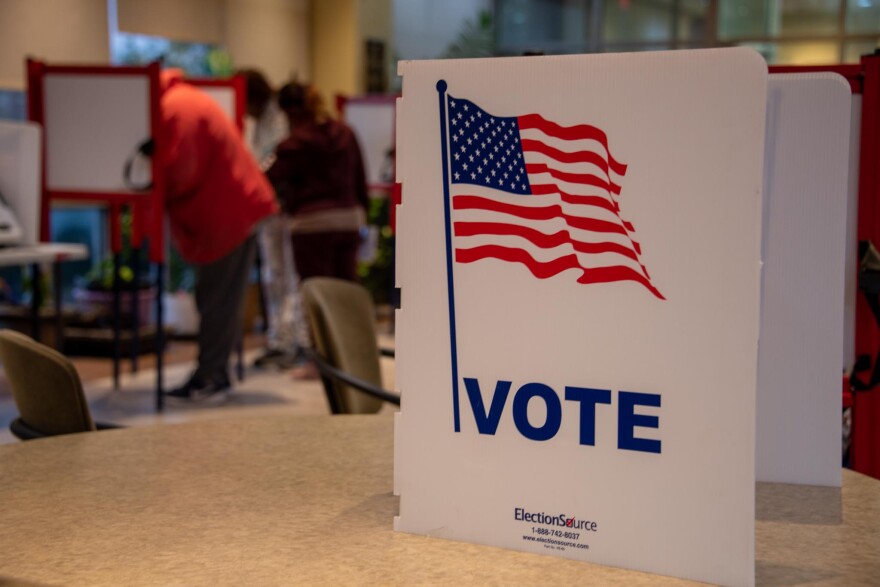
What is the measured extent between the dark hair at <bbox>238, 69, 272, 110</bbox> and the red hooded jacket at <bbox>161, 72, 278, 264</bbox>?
3.04 ft

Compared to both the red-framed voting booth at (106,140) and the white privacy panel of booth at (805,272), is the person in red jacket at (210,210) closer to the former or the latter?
the red-framed voting booth at (106,140)

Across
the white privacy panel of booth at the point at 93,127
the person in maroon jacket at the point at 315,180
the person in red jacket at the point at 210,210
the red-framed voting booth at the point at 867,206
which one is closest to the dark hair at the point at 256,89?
the person in maroon jacket at the point at 315,180

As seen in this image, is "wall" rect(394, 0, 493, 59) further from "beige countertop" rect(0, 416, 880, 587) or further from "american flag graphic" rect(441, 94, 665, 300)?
"american flag graphic" rect(441, 94, 665, 300)

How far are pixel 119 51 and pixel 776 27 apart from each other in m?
6.66

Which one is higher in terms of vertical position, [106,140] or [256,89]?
[256,89]

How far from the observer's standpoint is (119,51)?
6.15 m

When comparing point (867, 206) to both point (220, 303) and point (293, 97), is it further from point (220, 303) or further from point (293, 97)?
point (293, 97)

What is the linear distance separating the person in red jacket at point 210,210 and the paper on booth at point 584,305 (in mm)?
4186

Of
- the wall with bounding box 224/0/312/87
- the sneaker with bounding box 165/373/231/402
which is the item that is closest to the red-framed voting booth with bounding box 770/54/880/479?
the sneaker with bounding box 165/373/231/402

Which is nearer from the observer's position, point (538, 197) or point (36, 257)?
point (538, 197)

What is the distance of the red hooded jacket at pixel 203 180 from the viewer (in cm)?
478

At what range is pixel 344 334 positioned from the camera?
233 cm

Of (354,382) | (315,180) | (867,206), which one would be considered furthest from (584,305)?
(315,180)

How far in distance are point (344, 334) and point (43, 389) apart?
3.41 ft
